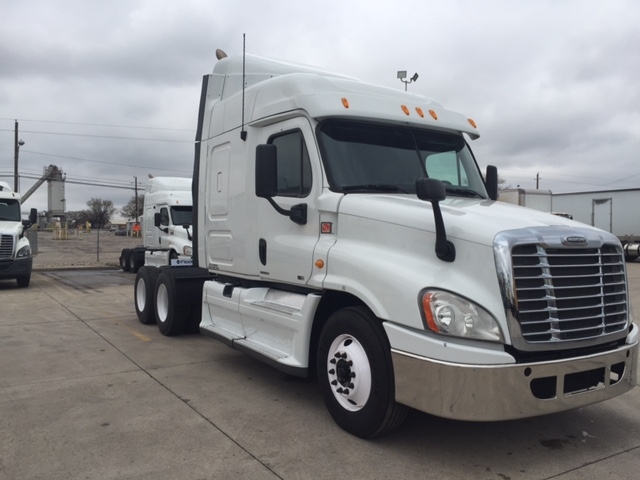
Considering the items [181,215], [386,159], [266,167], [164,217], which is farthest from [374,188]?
[164,217]

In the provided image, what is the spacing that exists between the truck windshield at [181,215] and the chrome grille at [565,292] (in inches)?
554

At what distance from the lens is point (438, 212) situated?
3.85 meters

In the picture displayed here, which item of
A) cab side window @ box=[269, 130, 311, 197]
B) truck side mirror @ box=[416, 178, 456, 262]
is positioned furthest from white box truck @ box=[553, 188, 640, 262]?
truck side mirror @ box=[416, 178, 456, 262]

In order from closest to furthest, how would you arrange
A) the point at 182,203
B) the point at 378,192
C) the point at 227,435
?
the point at 227,435, the point at 378,192, the point at 182,203

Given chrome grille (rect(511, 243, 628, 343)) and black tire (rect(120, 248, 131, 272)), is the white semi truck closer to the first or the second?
chrome grille (rect(511, 243, 628, 343))

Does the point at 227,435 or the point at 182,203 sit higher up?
the point at 182,203

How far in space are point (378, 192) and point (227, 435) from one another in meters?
2.33

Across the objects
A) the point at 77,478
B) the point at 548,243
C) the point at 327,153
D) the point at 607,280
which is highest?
the point at 327,153

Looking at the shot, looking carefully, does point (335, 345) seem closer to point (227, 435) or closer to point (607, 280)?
point (227, 435)

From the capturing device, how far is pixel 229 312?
6.17 meters

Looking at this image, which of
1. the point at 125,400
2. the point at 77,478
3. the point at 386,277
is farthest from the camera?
the point at 125,400

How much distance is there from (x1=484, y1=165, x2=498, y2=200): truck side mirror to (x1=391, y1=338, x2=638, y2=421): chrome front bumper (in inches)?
88.8

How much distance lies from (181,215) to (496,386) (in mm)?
14568

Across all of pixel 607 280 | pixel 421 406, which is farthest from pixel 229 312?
pixel 607 280
